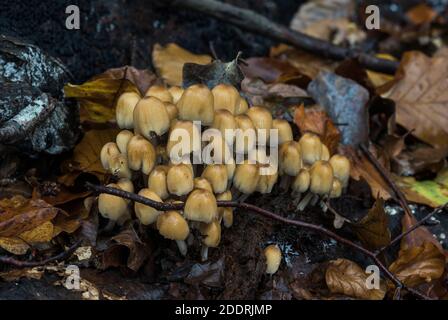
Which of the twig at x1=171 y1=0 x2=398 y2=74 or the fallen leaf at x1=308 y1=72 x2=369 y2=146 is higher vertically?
the twig at x1=171 y1=0 x2=398 y2=74

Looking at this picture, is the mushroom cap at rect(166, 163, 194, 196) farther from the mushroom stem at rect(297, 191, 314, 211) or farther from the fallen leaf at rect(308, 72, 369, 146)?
the fallen leaf at rect(308, 72, 369, 146)

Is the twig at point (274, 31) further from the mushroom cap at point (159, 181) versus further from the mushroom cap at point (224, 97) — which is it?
the mushroom cap at point (159, 181)

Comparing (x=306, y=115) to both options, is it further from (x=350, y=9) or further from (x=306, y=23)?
(x=350, y=9)

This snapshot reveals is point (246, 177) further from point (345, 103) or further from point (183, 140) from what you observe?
point (345, 103)

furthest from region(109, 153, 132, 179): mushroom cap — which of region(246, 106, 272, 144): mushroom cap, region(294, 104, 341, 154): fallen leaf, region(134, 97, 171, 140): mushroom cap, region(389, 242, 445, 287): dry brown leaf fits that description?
region(389, 242, 445, 287): dry brown leaf

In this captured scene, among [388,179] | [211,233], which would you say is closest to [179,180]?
[211,233]

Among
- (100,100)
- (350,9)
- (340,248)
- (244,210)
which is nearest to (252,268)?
(244,210)
